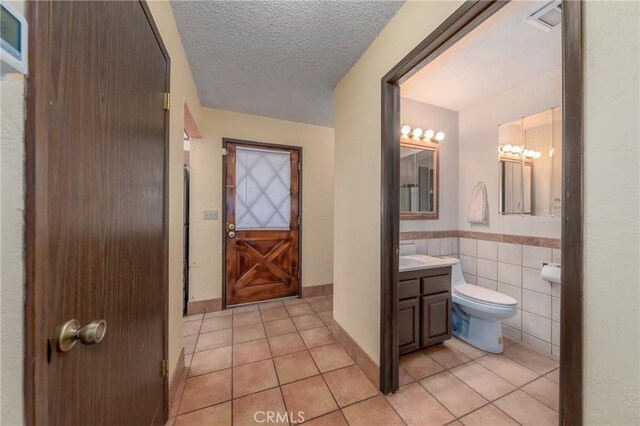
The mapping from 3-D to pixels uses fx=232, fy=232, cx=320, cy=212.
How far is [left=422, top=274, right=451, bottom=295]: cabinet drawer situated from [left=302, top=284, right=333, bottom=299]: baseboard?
1.66 m

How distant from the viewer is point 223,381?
1.64 metres

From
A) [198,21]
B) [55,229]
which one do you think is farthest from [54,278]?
[198,21]

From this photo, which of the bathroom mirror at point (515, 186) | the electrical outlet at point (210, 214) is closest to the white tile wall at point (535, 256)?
the bathroom mirror at point (515, 186)

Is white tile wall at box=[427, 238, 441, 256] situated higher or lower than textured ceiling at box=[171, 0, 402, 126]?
lower

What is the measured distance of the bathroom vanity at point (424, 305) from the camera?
1854 mm

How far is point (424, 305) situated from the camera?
1930mm

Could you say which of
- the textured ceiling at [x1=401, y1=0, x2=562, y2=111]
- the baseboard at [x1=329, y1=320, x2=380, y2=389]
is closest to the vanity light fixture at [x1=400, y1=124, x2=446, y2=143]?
the textured ceiling at [x1=401, y1=0, x2=562, y2=111]

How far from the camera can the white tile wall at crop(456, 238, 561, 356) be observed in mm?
1977

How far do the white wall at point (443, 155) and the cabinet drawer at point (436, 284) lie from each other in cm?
63

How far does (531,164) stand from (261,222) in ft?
9.84

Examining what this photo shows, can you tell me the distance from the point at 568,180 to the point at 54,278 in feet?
4.56

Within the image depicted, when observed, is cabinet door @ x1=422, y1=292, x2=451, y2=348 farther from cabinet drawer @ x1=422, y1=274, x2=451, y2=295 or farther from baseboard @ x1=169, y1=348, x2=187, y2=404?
baseboard @ x1=169, y1=348, x2=187, y2=404

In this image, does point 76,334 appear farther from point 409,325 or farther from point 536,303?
point 536,303

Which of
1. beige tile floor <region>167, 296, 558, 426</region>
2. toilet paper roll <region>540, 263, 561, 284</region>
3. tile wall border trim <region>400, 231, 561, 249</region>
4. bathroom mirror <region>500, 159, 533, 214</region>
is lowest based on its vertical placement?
beige tile floor <region>167, 296, 558, 426</region>
